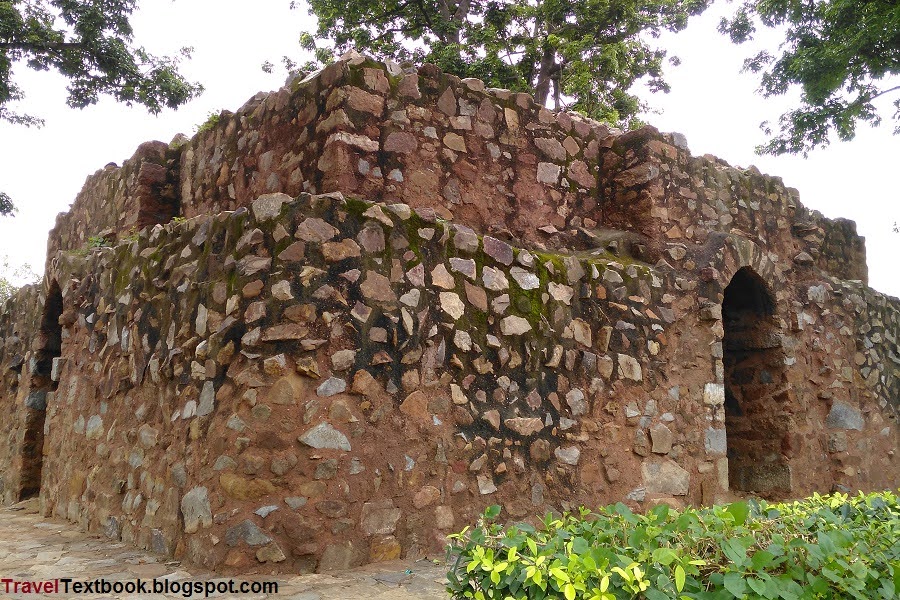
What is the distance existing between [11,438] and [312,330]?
4932mm

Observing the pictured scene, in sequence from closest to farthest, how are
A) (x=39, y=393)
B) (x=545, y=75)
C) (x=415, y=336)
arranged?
(x=415, y=336), (x=39, y=393), (x=545, y=75)

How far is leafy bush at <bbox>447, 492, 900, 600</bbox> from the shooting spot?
7.05ft

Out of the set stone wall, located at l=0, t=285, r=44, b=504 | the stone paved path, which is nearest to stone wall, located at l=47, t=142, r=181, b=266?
stone wall, located at l=0, t=285, r=44, b=504

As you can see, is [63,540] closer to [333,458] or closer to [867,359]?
[333,458]

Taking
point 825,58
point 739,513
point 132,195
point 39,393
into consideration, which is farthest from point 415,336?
point 825,58

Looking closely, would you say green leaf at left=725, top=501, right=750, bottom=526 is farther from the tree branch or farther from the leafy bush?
the tree branch

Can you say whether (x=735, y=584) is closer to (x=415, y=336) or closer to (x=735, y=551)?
(x=735, y=551)

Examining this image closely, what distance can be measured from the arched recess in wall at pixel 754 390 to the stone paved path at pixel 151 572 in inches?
151

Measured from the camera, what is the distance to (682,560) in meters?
2.23

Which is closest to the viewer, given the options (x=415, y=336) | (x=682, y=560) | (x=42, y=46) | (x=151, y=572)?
(x=682, y=560)

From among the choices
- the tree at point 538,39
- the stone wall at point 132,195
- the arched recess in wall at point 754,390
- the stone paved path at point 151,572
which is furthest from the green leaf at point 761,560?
the tree at point 538,39

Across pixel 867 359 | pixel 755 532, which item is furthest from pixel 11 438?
pixel 867 359

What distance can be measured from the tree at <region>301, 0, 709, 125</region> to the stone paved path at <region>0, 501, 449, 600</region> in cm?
1044

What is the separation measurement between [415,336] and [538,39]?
1051cm
